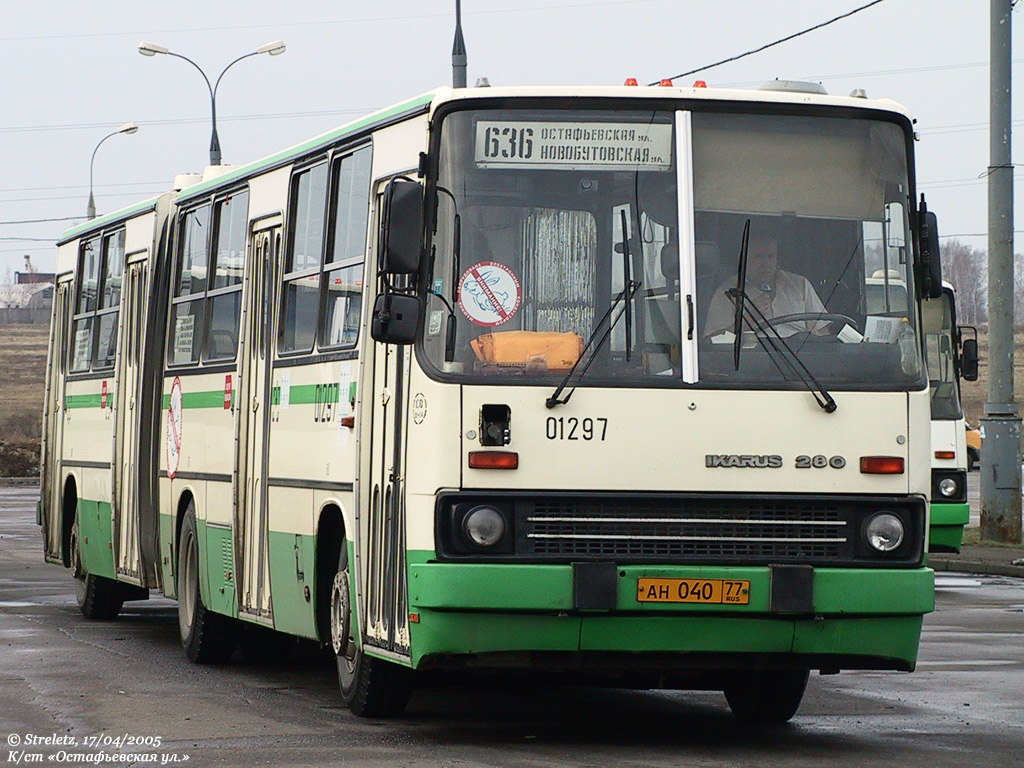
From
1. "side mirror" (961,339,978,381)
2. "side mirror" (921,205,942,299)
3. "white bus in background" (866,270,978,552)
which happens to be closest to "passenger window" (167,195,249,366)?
"side mirror" (921,205,942,299)

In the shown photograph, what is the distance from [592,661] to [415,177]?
245 cm

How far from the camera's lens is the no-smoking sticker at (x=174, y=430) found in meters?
15.0

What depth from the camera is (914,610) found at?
31.9 ft

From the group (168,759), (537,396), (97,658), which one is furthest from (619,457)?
(97,658)

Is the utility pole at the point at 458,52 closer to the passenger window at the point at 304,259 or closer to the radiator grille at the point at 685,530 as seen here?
the passenger window at the point at 304,259

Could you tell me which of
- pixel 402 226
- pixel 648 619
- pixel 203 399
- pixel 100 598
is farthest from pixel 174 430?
pixel 648 619

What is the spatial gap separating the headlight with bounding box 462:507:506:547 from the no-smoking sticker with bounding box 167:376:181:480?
18.9 ft

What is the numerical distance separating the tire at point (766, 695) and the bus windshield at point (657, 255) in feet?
6.31

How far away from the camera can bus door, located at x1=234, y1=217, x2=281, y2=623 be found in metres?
12.8

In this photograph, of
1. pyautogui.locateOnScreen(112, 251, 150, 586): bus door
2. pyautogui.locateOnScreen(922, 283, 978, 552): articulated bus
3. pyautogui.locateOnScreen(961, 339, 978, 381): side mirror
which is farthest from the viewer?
pyautogui.locateOnScreen(922, 283, 978, 552): articulated bus

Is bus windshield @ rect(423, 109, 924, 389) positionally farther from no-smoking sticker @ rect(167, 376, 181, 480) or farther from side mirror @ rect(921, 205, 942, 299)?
no-smoking sticker @ rect(167, 376, 181, 480)

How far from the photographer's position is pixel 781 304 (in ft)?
32.4

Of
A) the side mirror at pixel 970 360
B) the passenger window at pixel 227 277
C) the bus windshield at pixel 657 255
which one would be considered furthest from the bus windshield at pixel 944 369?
the bus windshield at pixel 657 255

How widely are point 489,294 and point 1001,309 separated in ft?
51.8
